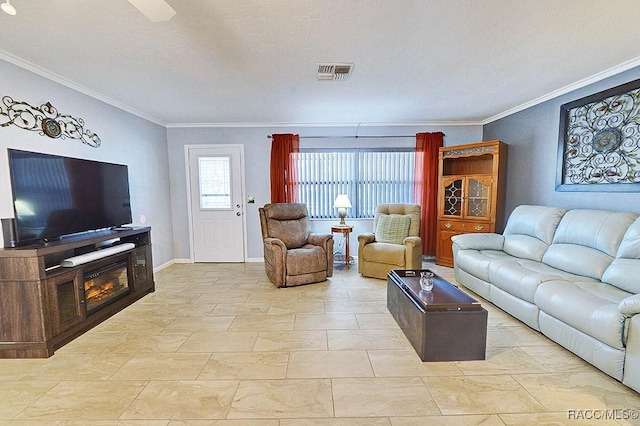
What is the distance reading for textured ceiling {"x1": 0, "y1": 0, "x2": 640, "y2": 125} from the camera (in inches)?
70.6

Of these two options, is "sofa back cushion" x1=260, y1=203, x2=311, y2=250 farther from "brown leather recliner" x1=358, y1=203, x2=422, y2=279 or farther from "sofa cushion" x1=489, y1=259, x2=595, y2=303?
"sofa cushion" x1=489, y1=259, x2=595, y2=303

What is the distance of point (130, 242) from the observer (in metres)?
3.32

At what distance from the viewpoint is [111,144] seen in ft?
11.5

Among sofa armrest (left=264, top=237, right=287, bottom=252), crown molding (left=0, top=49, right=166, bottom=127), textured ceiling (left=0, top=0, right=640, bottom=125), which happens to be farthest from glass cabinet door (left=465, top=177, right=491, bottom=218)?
crown molding (left=0, top=49, right=166, bottom=127)

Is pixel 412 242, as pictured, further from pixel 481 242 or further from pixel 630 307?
pixel 630 307

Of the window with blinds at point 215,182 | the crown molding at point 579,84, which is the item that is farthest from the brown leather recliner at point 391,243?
the window with blinds at point 215,182

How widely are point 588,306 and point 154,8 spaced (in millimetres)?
3129

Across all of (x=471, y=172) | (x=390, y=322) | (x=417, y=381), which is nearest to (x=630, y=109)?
(x=471, y=172)

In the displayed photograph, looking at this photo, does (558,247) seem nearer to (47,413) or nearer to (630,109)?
(630,109)

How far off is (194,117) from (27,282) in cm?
298

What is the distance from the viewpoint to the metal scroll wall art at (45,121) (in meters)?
2.36

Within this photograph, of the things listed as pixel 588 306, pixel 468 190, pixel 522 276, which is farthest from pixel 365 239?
pixel 588 306

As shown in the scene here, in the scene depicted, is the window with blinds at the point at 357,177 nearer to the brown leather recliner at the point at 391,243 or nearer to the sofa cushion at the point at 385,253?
the brown leather recliner at the point at 391,243

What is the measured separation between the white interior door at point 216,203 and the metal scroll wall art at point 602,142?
4.50 m
